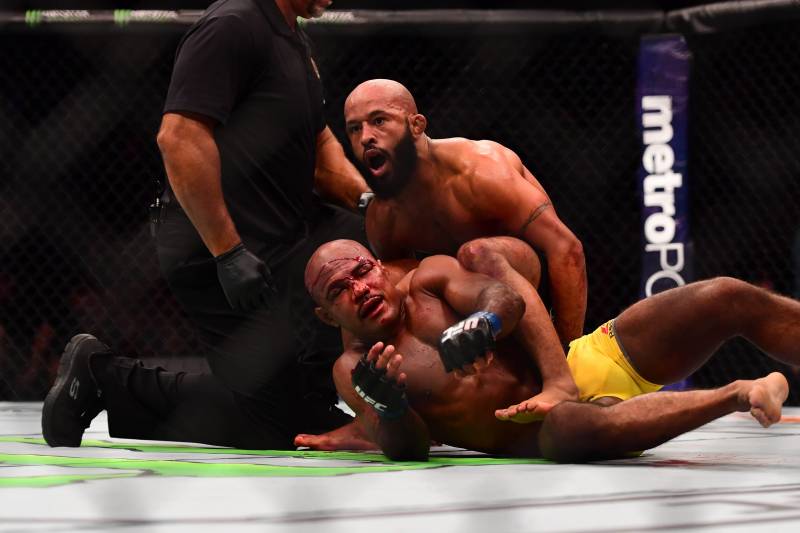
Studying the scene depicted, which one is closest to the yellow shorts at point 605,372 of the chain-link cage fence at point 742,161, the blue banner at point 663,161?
the blue banner at point 663,161

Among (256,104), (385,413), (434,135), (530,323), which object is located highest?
(256,104)

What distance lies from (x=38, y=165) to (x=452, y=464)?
7.33ft

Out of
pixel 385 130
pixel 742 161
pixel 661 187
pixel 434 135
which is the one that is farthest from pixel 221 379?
pixel 742 161

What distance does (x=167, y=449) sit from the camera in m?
1.98

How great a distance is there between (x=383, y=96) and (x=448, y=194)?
0.20 meters

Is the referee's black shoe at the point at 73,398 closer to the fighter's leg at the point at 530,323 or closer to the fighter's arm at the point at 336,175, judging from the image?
the fighter's arm at the point at 336,175

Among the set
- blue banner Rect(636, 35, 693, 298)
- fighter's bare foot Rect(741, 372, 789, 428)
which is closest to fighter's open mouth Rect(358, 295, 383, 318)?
fighter's bare foot Rect(741, 372, 789, 428)

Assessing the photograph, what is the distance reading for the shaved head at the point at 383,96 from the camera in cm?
189

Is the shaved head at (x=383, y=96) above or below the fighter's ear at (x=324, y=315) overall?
above

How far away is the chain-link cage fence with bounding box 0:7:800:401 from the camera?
343cm

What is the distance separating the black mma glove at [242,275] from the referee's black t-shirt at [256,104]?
0.55 ft

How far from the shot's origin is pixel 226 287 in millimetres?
1912

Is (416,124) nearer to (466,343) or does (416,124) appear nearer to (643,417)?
→ (466,343)

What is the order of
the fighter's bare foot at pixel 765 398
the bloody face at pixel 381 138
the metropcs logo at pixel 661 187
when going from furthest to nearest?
the metropcs logo at pixel 661 187
the bloody face at pixel 381 138
the fighter's bare foot at pixel 765 398
